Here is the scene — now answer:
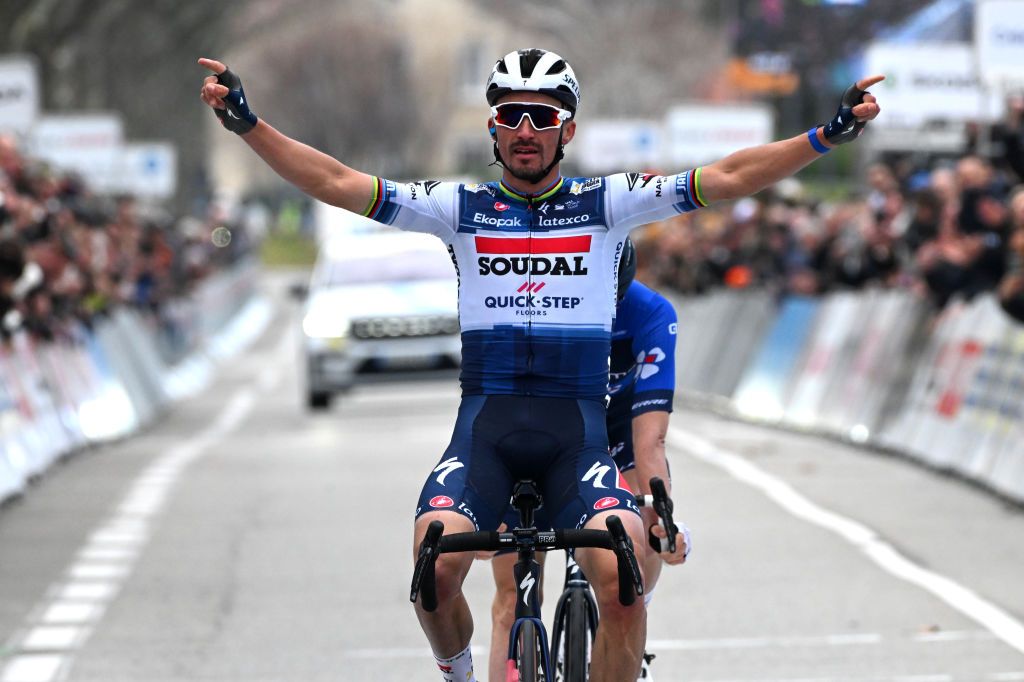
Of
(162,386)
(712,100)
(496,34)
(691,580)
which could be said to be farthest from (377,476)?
(496,34)

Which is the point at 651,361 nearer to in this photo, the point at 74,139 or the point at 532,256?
the point at 532,256

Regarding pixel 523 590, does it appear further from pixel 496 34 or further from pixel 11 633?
pixel 496 34

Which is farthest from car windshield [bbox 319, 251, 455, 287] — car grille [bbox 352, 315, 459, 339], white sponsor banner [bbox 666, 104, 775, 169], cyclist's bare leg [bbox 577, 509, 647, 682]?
cyclist's bare leg [bbox 577, 509, 647, 682]

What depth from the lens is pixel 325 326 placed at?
26.7 meters

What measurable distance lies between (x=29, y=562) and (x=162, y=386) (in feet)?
58.6

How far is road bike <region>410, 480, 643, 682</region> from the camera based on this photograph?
637 centimetres

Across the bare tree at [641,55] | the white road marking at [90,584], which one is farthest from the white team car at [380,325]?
the bare tree at [641,55]

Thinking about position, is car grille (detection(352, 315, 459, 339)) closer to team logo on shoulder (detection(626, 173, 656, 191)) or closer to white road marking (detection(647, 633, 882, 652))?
white road marking (detection(647, 633, 882, 652))

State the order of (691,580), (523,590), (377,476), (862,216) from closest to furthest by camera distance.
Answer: (523,590), (691,580), (377,476), (862,216)

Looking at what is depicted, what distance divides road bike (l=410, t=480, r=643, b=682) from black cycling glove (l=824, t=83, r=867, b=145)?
4.37ft

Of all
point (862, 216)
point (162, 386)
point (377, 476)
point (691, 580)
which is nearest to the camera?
point (691, 580)

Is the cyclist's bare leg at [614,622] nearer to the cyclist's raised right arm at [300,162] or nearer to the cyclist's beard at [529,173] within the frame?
the cyclist's beard at [529,173]

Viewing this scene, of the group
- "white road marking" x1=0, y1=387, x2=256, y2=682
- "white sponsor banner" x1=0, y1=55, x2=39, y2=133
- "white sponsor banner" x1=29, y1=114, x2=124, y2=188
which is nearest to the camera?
"white road marking" x1=0, y1=387, x2=256, y2=682

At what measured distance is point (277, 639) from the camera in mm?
10234
